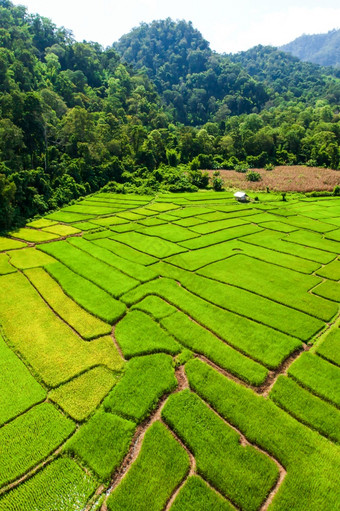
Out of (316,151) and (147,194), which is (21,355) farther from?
(316,151)

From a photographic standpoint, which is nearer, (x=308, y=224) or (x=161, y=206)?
(x=308, y=224)

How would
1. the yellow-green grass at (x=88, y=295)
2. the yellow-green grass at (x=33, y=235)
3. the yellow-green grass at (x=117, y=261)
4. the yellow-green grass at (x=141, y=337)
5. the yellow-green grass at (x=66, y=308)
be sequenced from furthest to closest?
the yellow-green grass at (x=33, y=235)
the yellow-green grass at (x=117, y=261)
the yellow-green grass at (x=88, y=295)
the yellow-green grass at (x=66, y=308)
the yellow-green grass at (x=141, y=337)

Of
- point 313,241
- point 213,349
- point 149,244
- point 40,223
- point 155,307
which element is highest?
point 40,223

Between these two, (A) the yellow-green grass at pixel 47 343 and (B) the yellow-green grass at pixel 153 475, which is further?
(A) the yellow-green grass at pixel 47 343

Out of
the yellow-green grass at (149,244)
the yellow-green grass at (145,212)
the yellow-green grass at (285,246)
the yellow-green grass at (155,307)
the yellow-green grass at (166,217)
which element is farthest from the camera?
the yellow-green grass at (145,212)

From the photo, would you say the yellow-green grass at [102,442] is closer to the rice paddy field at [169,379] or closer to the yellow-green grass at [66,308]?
the rice paddy field at [169,379]

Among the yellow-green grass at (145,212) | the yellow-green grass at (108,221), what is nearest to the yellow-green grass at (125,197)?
the yellow-green grass at (145,212)

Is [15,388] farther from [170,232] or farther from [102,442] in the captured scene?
[170,232]

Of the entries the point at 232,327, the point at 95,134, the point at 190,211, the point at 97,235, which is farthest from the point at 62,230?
the point at 95,134
